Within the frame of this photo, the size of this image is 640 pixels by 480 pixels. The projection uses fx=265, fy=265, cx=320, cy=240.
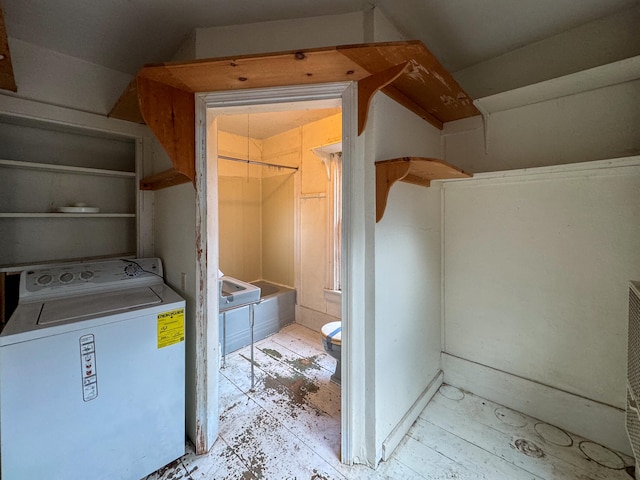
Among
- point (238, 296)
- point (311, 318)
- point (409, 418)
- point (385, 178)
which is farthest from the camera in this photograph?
point (311, 318)

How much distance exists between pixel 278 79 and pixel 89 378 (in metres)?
1.59

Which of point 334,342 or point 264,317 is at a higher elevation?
point 334,342

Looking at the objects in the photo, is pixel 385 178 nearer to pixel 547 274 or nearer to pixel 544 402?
pixel 547 274

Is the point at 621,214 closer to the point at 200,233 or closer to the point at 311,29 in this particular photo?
the point at 311,29

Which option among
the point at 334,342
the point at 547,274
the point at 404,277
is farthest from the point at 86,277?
the point at 547,274

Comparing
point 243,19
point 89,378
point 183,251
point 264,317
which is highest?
point 243,19

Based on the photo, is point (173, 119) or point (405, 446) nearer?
point (173, 119)

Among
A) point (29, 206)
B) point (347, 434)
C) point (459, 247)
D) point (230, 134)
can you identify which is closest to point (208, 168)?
point (29, 206)

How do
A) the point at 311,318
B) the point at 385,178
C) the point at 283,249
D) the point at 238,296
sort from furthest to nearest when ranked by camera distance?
the point at 283,249, the point at 311,318, the point at 238,296, the point at 385,178

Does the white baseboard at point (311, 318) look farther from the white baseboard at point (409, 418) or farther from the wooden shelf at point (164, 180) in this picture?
the wooden shelf at point (164, 180)

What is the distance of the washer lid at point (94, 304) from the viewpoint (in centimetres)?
119

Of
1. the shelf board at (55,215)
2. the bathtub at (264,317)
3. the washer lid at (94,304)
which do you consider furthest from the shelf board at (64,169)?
the bathtub at (264,317)

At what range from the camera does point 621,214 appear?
1424 mm

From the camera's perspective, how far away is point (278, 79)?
4.03 ft
